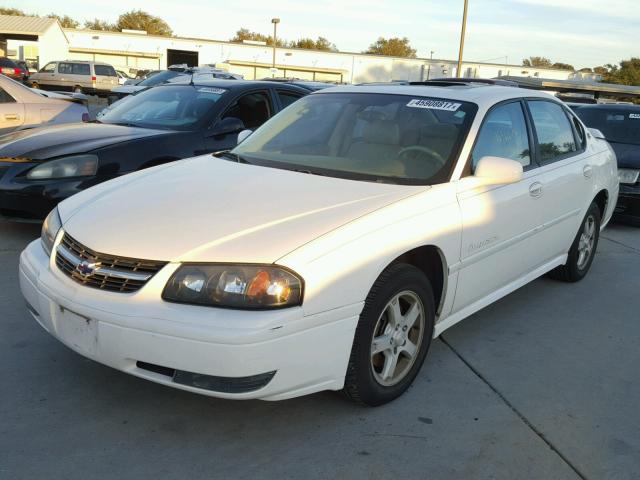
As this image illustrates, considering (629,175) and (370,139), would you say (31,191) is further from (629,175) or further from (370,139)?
(629,175)

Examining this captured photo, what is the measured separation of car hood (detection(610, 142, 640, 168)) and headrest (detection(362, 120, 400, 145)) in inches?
194

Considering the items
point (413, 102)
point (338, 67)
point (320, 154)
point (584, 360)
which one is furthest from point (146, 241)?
point (338, 67)

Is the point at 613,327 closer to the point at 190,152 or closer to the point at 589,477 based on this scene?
the point at 589,477

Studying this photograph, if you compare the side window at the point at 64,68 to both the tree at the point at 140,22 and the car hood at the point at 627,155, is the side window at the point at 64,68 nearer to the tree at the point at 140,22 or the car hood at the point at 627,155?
the car hood at the point at 627,155

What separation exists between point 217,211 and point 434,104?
1.63 m

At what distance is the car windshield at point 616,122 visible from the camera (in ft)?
27.1

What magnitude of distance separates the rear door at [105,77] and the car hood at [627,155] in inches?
1003

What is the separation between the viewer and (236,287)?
246cm

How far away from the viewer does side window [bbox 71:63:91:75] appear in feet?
94.1

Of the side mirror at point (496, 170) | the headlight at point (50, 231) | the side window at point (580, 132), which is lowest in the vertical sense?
the headlight at point (50, 231)

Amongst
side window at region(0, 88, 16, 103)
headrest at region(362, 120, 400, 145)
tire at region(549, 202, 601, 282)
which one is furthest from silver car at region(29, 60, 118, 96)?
headrest at region(362, 120, 400, 145)

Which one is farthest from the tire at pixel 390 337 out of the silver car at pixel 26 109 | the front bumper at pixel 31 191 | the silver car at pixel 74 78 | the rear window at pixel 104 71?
the rear window at pixel 104 71

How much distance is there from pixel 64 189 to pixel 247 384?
339 centimetres

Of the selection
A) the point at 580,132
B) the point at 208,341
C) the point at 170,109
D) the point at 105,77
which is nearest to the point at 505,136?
the point at 580,132
